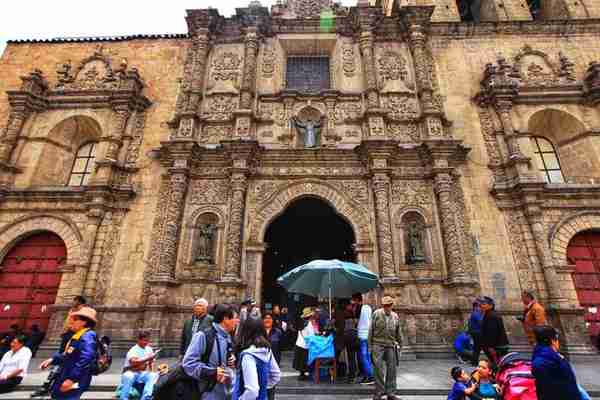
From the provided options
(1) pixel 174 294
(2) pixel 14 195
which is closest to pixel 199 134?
(1) pixel 174 294

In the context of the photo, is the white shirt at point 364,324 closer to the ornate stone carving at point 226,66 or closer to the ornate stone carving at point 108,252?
the ornate stone carving at point 108,252

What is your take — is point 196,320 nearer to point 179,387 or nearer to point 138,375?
point 138,375

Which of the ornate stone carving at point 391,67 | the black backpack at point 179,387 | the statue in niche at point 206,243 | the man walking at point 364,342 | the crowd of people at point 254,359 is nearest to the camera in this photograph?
the black backpack at point 179,387

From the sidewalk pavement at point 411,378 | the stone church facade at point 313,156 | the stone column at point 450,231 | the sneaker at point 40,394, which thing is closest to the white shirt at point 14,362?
the sidewalk pavement at point 411,378

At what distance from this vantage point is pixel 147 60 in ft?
44.4

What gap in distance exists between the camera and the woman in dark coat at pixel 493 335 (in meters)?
5.70

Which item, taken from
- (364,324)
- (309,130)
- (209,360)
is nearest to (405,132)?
(309,130)

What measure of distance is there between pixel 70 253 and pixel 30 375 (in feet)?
14.7

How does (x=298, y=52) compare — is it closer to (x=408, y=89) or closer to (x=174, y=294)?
(x=408, y=89)

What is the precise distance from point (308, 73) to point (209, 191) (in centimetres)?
681

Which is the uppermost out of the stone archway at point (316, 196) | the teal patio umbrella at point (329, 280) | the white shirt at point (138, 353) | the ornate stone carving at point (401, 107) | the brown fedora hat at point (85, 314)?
the ornate stone carving at point (401, 107)

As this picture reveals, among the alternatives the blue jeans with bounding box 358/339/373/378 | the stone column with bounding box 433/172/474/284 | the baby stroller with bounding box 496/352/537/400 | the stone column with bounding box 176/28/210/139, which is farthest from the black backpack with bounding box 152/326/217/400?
the stone column with bounding box 176/28/210/139

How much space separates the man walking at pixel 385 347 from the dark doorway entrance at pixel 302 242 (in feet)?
26.4

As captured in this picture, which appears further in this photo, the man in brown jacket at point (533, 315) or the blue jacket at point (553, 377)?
the man in brown jacket at point (533, 315)
